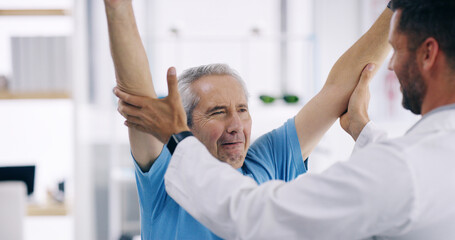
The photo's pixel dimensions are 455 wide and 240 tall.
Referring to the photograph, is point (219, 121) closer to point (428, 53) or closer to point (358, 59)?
point (358, 59)

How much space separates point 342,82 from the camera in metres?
1.31

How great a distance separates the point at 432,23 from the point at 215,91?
616mm

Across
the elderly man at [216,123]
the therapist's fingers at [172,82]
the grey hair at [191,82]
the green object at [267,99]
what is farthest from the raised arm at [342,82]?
the green object at [267,99]

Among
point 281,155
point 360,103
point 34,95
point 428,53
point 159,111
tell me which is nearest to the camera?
point 428,53

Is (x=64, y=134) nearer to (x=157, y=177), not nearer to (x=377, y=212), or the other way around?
(x=157, y=177)

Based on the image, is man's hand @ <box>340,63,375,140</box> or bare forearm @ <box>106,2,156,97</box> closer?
bare forearm @ <box>106,2,156,97</box>

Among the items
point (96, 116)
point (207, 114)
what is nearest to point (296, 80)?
point (96, 116)

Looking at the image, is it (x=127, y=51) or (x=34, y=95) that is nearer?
(x=127, y=51)

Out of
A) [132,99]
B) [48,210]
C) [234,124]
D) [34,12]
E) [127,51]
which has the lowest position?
[48,210]

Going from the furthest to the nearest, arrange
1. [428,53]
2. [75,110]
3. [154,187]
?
[75,110] → [154,187] → [428,53]

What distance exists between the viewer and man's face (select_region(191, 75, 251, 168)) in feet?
4.30

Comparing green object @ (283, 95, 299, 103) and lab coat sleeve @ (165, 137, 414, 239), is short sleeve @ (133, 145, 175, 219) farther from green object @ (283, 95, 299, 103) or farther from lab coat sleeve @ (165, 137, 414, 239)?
green object @ (283, 95, 299, 103)

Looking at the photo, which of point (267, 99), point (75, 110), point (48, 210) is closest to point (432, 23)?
point (75, 110)

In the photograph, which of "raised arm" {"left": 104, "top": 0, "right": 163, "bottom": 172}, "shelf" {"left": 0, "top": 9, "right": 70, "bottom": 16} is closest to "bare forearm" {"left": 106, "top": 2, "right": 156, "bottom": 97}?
"raised arm" {"left": 104, "top": 0, "right": 163, "bottom": 172}
